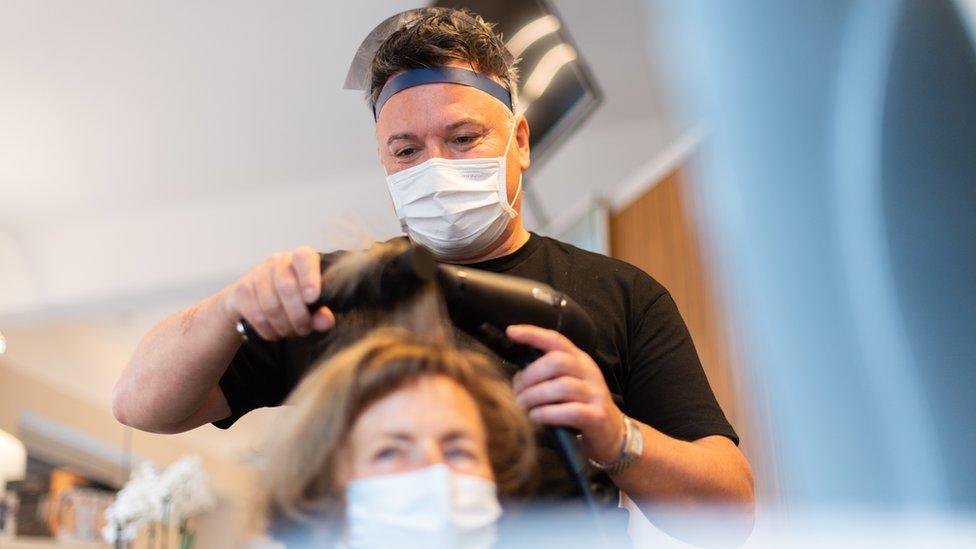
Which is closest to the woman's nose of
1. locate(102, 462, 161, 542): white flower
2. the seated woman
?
the seated woman

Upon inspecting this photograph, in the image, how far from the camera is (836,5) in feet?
1.60

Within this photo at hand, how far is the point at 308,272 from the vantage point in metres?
0.77

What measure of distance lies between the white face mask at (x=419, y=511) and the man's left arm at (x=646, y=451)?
0.10m

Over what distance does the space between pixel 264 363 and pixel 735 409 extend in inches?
68.5

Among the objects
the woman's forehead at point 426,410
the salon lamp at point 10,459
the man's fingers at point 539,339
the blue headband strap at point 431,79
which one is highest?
the blue headband strap at point 431,79

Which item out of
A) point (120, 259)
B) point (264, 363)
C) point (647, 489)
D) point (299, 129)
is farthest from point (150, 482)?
point (647, 489)

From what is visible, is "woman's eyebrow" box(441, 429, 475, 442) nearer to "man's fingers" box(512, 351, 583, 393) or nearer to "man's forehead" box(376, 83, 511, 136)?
"man's fingers" box(512, 351, 583, 393)

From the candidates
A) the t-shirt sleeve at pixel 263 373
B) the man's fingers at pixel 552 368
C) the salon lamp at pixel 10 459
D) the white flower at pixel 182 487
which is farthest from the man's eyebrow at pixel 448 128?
the salon lamp at pixel 10 459

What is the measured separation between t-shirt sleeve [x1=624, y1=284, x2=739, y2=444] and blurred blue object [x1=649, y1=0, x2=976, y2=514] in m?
0.54

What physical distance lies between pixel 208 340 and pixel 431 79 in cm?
38

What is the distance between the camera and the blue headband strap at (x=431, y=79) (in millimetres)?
1034

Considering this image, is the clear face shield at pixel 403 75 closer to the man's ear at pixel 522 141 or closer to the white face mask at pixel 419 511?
the man's ear at pixel 522 141

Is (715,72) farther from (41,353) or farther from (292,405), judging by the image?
(41,353)

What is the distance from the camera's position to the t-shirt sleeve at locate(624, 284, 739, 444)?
3.40ft
